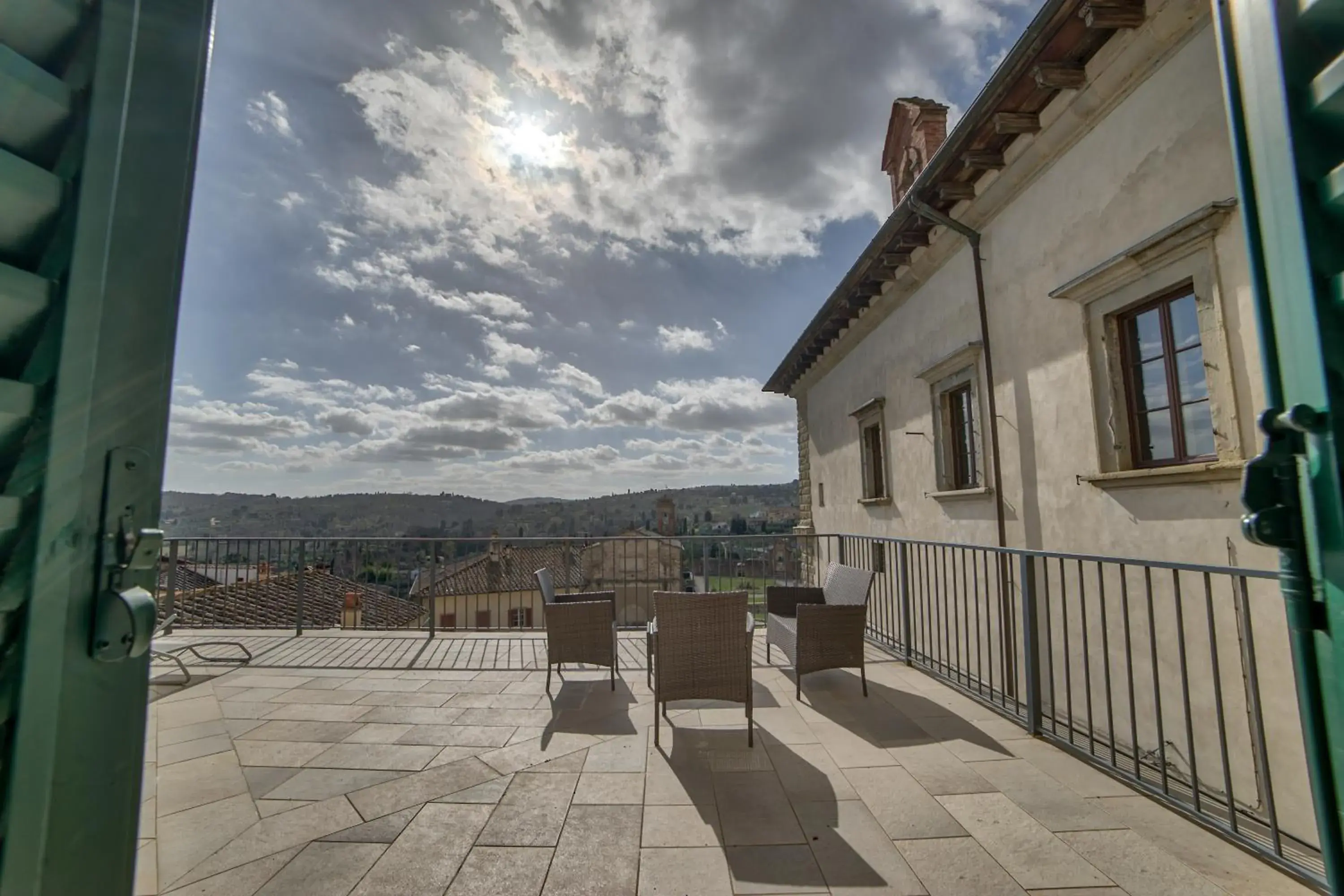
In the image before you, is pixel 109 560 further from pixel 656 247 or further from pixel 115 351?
pixel 656 247

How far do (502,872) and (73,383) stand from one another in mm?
2319

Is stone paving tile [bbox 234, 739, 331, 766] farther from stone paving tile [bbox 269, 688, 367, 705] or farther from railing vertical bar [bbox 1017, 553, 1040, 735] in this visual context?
railing vertical bar [bbox 1017, 553, 1040, 735]

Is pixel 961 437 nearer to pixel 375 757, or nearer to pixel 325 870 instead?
pixel 375 757

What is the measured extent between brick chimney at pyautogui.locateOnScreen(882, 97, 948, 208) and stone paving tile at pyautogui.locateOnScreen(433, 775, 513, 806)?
863 centimetres

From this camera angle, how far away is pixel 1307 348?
0.59 m

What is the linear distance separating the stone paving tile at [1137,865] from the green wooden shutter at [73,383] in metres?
2.90

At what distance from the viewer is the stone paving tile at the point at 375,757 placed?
10.2 ft

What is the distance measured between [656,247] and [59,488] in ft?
34.8

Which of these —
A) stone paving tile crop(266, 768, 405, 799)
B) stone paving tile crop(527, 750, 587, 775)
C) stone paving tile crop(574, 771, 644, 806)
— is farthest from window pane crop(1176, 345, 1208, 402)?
stone paving tile crop(266, 768, 405, 799)

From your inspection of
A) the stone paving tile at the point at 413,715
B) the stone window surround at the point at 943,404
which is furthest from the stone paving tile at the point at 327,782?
the stone window surround at the point at 943,404

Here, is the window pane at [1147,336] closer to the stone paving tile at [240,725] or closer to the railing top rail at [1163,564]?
the railing top rail at [1163,564]

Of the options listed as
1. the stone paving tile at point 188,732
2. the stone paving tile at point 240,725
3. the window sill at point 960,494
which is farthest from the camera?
the window sill at point 960,494

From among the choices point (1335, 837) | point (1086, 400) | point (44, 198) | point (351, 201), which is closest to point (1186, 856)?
point (1335, 837)

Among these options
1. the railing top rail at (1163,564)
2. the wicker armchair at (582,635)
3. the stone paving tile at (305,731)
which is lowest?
the stone paving tile at (305,731)
